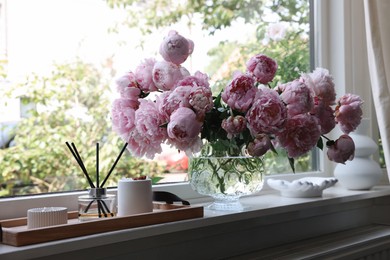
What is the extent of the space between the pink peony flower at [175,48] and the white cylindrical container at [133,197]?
29 centimetres

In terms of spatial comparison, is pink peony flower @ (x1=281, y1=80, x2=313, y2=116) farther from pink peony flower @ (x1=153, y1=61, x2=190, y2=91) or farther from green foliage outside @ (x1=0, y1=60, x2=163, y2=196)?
green foliage outside @ (x1=0, y1=60, x2=163, y2=196)

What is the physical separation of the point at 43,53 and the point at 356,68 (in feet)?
4.03

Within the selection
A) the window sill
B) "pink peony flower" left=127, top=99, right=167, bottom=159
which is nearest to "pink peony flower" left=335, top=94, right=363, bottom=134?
the window sill

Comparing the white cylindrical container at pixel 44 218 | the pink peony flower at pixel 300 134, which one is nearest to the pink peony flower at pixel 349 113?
the pink peony flower at pixel 300 134

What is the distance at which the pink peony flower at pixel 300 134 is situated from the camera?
1.39 m

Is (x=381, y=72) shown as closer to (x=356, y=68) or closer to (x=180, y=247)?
(x=356, y=68)

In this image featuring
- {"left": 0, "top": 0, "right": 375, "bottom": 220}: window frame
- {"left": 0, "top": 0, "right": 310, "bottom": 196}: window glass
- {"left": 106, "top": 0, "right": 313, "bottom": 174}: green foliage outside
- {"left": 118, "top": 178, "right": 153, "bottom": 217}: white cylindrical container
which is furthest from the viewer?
{"left": 0, "top": 0, "right": 375, "bottom": 220}: window frame

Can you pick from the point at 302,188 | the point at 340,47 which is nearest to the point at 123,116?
the point at 302,188

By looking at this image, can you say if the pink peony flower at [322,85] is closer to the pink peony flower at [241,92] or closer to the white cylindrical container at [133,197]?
the pink peony flower at [241,92]

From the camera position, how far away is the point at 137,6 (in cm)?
183

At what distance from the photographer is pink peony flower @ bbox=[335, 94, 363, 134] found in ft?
4.91

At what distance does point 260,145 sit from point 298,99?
0.14 m

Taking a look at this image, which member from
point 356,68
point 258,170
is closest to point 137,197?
point 258,170

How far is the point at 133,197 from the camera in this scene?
141cm
